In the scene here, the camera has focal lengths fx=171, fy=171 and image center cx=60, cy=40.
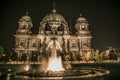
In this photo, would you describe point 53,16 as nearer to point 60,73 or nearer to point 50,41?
point 50,41

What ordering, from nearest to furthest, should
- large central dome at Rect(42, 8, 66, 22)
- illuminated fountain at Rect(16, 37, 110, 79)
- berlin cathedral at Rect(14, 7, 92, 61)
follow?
illuminated fountain at Rect(16, 37, 110, 79) < berlin cathedral at Rect(14, 7, 92, 61) < large central dome at Rect(42, 8, 66, 22)

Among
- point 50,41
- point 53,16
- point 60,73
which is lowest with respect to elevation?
point 60,73

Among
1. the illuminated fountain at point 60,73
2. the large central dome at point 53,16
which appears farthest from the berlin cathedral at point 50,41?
the illuminated fountain at point 60,73

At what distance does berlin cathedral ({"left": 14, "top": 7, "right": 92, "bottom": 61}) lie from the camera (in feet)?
186

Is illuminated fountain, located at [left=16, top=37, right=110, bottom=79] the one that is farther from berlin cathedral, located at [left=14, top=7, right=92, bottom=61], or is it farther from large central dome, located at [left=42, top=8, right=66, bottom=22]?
large central dome, located at [left=42, top=8, right=66, bottom=22]

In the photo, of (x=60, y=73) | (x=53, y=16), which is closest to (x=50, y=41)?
(x=53, y=16)

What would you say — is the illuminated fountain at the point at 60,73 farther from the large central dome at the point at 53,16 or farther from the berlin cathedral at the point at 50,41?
the large central dome at the point at 53,16

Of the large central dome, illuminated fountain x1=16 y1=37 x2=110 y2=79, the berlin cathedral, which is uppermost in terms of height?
the large central dome

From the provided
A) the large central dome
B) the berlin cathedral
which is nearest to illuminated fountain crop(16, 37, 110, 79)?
the berlin cathedral

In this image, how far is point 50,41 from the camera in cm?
5988

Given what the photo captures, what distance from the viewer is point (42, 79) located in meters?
14.4

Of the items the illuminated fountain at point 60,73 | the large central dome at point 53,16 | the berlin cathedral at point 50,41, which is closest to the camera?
the illuminated fountain at point 60,73

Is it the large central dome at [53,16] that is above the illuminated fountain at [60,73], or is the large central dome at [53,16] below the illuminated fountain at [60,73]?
above

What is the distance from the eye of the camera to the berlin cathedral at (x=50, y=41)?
5681 cm
